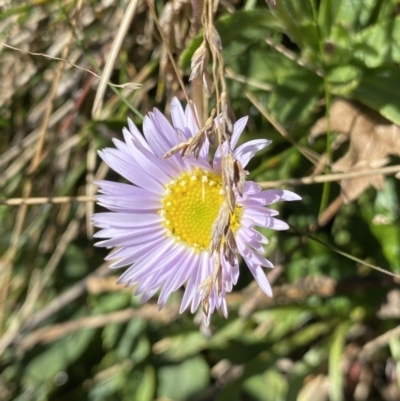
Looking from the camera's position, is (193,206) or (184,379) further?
(184,379)

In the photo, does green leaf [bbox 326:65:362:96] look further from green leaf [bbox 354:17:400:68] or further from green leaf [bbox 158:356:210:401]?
green leaf [bbox 158:356:210:401]

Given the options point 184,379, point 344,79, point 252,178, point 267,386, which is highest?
point 344,79

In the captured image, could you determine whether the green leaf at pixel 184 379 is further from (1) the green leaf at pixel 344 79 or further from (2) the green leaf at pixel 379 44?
(2) the green leaf at pixel 379 44

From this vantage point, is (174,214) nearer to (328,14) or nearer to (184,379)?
(328,14)

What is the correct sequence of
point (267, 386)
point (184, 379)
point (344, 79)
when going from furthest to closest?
point (184, 379)
point (267, 386)
point (344, 79)

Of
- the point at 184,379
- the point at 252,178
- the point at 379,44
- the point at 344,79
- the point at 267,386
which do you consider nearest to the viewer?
the point at 379,44

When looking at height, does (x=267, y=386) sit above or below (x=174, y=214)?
below

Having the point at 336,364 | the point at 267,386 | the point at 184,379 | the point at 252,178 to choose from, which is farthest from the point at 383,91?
the point at 184,379

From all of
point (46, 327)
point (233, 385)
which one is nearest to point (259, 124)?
point (233, 385)
